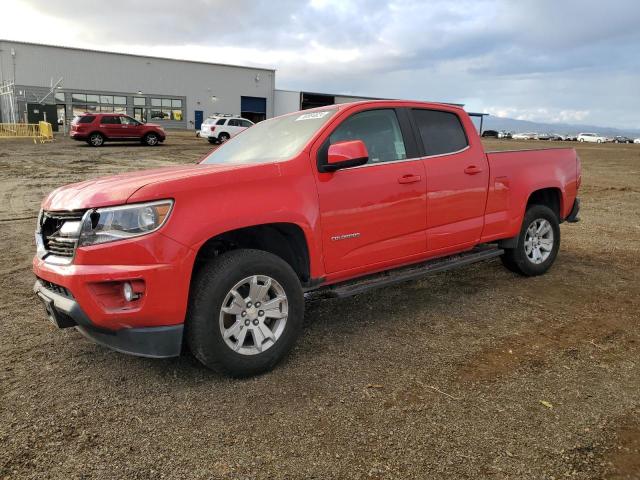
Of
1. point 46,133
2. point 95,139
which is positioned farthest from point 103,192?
point 46,133

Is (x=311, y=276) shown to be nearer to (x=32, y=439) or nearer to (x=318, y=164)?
(x=318, y=164)

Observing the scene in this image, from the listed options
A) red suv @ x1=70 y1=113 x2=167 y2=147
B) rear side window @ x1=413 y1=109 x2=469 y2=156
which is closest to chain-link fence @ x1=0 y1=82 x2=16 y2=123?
red suv @ x1=70 y1=113 x2=167 y2=147

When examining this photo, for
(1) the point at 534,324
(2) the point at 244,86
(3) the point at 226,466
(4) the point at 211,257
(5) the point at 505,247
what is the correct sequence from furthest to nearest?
1. (2) the point at 244,86
2. (5) the point at 505,247
3. (1) the point at 534,324
4. (4) the point at 211,257
5. (3) the point at 226,466

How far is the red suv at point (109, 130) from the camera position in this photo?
25.5 meters

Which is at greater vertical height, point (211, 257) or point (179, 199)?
point (179, 199)

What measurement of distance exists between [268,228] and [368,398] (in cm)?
131

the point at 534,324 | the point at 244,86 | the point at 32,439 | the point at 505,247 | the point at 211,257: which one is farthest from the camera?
the point at 244,86

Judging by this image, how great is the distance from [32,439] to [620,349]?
3875 millimetres

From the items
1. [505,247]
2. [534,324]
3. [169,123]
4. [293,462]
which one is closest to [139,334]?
[293,462]

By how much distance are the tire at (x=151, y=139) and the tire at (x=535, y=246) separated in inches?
981

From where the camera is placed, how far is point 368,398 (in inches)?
121

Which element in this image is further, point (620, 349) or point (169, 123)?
point (169, 123)

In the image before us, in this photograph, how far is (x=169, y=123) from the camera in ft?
166

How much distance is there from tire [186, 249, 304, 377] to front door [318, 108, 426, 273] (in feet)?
1.64
